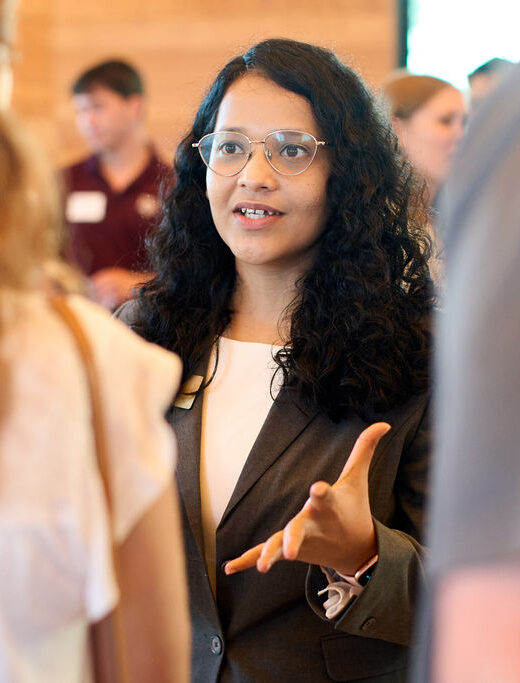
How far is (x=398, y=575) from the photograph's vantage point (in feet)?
5.01

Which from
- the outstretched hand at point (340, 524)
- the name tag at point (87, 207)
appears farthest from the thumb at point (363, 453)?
the name tag at point (87, 207)

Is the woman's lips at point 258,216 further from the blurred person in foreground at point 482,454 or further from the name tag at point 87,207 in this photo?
the name tag at point 87,207

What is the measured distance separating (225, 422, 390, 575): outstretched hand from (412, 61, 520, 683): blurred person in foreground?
60 centimetres

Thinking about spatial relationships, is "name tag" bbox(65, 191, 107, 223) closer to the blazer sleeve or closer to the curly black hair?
the curly black hair

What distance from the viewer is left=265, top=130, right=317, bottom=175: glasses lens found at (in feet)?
5.76

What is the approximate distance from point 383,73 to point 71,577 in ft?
18.2

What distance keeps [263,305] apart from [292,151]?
12.2 inches

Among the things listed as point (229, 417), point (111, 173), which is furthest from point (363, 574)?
point (111, 173)

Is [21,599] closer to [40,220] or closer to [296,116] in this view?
[40,220]

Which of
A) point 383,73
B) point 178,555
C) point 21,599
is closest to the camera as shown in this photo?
point 21,599

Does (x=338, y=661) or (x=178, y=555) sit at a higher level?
(x=178, y=555)

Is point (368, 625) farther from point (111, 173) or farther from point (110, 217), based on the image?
point (111, 173)

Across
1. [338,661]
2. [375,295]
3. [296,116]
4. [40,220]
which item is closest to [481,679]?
[40,220]

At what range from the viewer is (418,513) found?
1669mm
